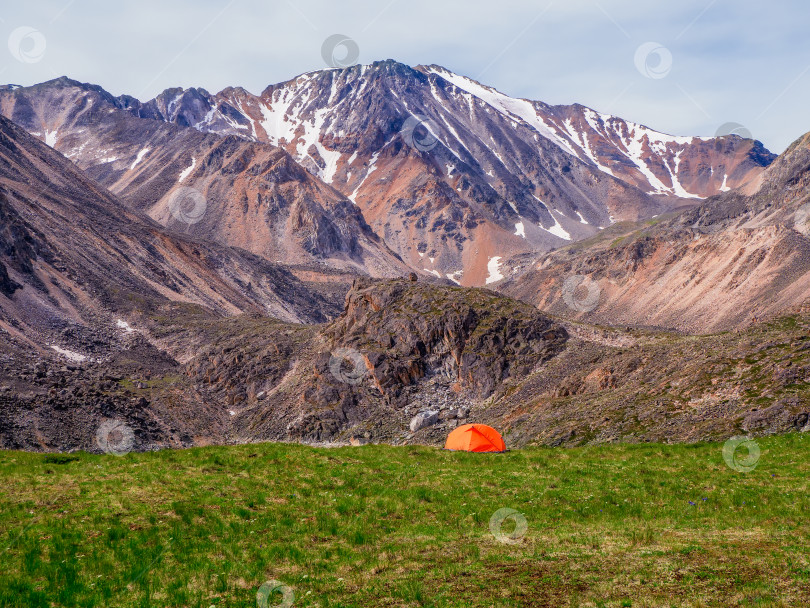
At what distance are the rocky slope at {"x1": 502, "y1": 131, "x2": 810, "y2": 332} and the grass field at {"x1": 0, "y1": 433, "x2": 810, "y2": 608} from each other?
85355 millimetres

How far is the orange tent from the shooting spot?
125 feet

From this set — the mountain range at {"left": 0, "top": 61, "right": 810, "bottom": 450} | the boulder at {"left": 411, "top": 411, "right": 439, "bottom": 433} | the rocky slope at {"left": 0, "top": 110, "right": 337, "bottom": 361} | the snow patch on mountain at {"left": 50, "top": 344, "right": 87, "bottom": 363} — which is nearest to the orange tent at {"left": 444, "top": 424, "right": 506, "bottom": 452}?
the mountain range at {"left": 0, "top": 61, "right": 810, "bottom": 450}

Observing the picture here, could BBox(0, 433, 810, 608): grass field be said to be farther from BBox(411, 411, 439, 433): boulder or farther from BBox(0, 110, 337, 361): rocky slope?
BBox(0, 110, 337, 361): rocky slope

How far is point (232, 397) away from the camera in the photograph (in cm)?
8156

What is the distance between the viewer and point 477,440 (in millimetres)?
38406

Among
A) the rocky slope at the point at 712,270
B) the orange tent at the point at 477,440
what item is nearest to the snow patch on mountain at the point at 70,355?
the orange tent at the point at 477,440

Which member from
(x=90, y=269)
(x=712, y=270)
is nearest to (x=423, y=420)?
(x=90, y=269)

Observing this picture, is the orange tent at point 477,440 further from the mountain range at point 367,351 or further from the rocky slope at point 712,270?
the rocky slope at point 712,270

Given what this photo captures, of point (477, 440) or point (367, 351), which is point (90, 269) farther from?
point (477, 440)

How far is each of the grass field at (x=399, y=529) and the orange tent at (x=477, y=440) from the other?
8.02 m

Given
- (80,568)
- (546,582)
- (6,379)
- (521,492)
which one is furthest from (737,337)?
(6,379)

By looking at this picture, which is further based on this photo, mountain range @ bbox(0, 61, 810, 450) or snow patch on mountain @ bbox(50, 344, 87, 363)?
snow patch on mountain @ bbox(50, 344, 87, 363)

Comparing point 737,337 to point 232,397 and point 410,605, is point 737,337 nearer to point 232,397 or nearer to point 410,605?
point 410,605

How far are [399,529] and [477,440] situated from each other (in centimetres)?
1833
